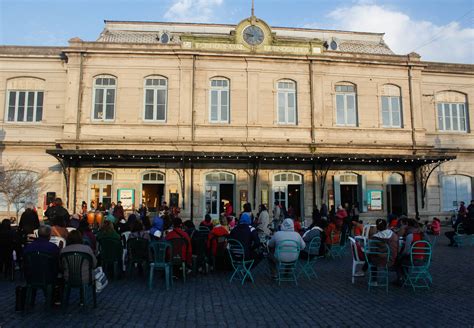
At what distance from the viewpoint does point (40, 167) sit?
61.5 feet

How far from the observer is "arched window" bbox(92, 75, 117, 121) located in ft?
62.3

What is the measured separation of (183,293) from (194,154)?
10.3 m

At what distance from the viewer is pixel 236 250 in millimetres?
8266

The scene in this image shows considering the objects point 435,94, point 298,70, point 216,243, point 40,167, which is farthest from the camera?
point 435,94

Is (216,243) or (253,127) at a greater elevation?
(253,127)

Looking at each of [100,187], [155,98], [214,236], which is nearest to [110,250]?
[214,236]

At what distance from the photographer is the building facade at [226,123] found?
1855 centimetres

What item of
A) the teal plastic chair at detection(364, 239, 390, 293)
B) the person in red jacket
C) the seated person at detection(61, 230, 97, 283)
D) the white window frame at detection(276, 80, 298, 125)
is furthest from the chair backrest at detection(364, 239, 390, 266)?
the white window frame at detection(276, 80, 298, 125)

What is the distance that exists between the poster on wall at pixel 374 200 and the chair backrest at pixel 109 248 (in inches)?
575

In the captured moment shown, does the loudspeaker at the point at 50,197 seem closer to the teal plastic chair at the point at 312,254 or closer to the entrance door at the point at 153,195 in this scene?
the entrance door at the point at 153,195

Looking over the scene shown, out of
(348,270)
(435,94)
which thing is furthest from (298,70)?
(348,270)

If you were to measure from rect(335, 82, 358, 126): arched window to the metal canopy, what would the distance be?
229 cm

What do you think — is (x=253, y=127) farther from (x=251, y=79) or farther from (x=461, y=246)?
(x=461, y=246)

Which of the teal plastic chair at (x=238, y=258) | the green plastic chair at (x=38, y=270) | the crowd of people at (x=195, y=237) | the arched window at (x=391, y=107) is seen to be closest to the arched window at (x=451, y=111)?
the arched window at (x=391, y=107)
